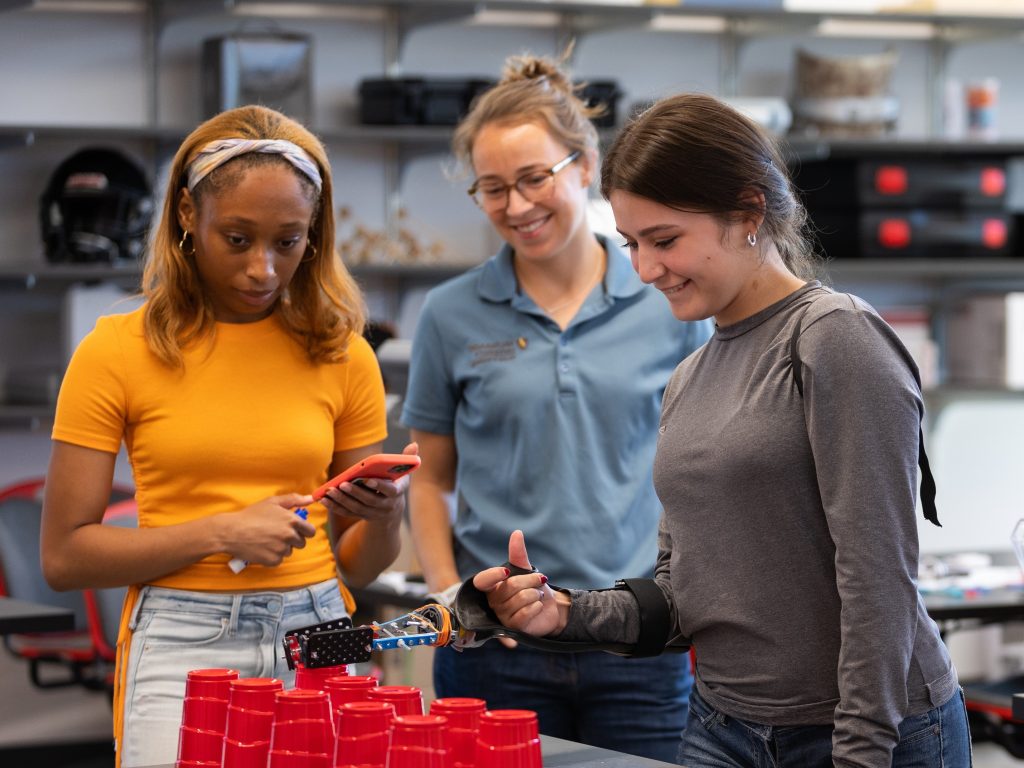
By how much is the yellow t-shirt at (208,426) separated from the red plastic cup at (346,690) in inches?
14.5

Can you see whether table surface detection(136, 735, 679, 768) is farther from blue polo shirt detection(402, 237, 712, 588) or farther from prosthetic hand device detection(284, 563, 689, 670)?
blue polo shirt detection(402, 237, 712, 588)

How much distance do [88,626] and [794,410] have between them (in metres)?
3.19

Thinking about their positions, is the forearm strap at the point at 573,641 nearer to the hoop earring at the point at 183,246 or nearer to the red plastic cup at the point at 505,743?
the red plastic cup at the point at 505,743

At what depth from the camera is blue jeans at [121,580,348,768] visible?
166 centimetres

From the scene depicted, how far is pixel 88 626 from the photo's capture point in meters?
4.14

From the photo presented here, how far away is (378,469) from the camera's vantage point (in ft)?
5.54

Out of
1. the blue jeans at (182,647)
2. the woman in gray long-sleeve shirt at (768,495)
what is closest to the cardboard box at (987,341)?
the woman in gray long-sleeve shirt at (768,495)

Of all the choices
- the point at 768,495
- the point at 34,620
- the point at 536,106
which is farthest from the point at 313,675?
the point at 34,620

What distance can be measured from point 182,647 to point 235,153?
0.63 meters

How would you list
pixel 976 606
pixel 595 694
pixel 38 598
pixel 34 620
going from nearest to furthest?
pixel 595 694
pixel 34 620
pixel 976 606
pixel 38 598

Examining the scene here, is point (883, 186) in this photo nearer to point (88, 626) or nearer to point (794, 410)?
point (88, 626)

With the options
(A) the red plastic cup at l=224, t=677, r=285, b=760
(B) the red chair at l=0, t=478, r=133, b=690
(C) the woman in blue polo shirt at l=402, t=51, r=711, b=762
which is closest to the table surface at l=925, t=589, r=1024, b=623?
(C) the woman in blue polo shirt at l=402, t=51, r=711, b=762

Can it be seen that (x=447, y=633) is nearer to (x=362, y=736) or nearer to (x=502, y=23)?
(x=362, y=736)

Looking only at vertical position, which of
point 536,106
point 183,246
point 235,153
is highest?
point 536,106
